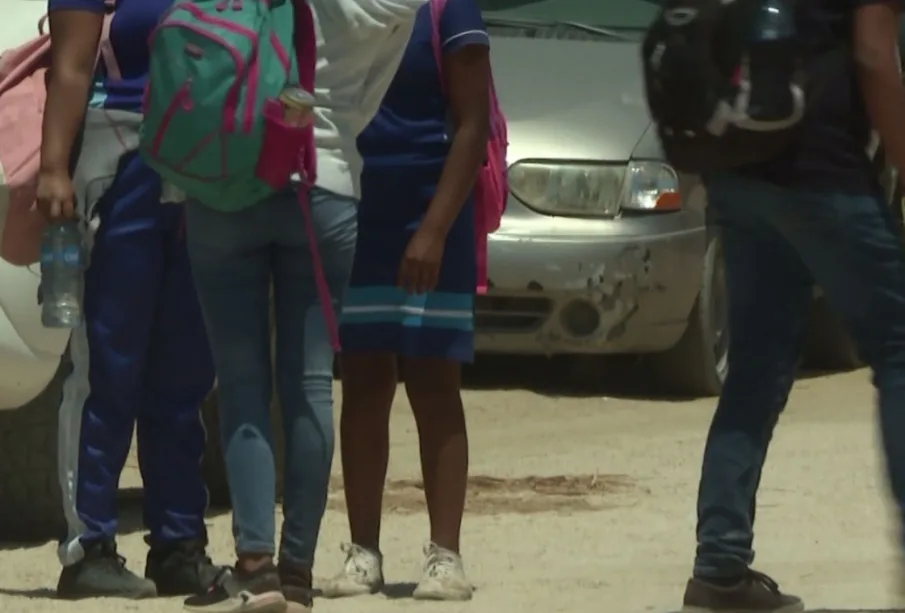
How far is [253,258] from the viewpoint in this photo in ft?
16.0

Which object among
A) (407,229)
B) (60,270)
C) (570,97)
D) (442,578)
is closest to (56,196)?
(60,270)

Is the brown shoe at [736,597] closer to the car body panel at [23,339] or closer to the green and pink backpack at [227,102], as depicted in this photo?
the green and pink backpack at [227,102]

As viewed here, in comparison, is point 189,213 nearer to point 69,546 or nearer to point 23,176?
point 23,176

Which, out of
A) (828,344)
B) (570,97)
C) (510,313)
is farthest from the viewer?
(828,344)

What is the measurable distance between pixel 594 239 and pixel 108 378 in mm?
3723

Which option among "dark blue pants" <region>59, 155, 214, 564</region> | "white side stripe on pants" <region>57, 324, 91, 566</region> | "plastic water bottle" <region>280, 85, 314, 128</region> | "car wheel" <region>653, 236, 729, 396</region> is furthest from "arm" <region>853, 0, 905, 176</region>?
"car wheel" <region>653, 236, 729, 396</region>

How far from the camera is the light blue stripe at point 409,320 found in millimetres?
5449

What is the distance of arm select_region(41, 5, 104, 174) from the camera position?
5070 millimetres

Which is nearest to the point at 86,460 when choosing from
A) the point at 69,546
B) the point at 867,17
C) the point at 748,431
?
the point at 69,546

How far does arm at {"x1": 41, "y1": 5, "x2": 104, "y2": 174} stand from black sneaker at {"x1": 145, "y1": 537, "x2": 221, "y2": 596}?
93cm

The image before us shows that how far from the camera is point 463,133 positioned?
17.3 feet

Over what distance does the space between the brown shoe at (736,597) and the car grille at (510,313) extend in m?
3.98

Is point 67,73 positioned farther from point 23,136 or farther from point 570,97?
point 570,97

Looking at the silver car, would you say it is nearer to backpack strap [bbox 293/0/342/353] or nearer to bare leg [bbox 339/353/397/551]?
bare leg [bbox 339/353/397/551]
